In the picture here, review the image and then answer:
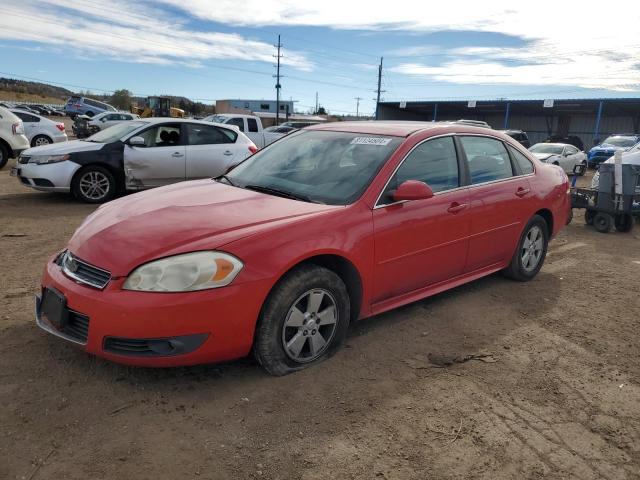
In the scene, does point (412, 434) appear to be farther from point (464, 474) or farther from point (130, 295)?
point (130, 295)

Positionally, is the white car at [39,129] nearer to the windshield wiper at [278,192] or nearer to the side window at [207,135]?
the side window at [207,135]

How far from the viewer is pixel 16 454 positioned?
2.35m

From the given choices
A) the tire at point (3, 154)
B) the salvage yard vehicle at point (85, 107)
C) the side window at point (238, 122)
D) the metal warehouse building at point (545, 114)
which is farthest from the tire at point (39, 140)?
the metal warehouse building at point (545, 114)

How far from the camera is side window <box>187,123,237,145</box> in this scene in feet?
29.7

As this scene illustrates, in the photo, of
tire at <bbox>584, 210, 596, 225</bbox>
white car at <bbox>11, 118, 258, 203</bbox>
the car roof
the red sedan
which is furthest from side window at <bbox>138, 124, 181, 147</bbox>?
tire at <bbox>584, 210, 596, 225</bbox>

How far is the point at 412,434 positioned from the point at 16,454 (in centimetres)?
193

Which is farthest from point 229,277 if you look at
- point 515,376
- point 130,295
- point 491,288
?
point 491,288

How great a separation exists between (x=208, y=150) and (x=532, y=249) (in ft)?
19.7

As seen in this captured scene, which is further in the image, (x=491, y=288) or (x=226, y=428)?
(x=491, y=288)

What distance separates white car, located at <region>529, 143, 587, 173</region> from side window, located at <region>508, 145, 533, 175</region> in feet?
50.3

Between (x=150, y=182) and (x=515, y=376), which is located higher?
(x=150, y=182)

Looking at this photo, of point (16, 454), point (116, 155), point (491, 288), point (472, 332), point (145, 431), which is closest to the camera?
point (16, 454)

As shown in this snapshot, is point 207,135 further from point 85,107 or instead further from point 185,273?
point 85,107

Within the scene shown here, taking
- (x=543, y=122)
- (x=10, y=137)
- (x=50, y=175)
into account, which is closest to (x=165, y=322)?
(x=50, y=175)
